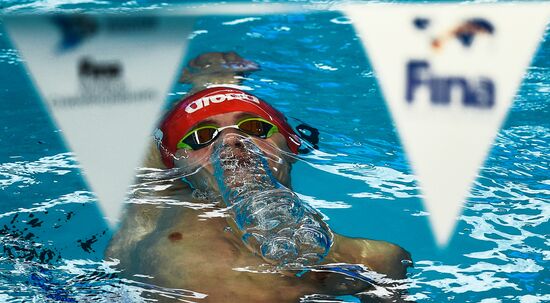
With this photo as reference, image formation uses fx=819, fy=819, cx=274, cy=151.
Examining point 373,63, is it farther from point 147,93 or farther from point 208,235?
point 208,235

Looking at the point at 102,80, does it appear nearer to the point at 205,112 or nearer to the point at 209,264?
the point at 205,112

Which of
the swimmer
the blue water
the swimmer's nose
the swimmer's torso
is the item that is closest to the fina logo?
the blue water

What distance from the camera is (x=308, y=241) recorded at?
2766mm

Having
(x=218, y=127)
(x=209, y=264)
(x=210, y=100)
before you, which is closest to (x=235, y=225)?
(x=209, y=264)

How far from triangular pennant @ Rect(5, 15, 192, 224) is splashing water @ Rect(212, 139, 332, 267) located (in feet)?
1.84

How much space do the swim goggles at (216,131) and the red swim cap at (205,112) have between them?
1.2 inches

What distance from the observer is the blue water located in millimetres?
2801

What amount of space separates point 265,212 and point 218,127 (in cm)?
60

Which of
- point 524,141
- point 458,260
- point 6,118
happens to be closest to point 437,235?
point 458,260

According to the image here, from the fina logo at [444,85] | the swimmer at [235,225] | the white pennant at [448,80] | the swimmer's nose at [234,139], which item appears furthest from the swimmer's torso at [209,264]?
the fina logo at [444,85]

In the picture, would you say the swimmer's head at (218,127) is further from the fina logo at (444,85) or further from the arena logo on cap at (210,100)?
the fina logo at (444,85)

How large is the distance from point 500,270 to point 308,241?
71cm

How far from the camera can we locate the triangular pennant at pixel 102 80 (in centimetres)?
387

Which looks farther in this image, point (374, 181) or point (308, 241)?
point (374, 181)
